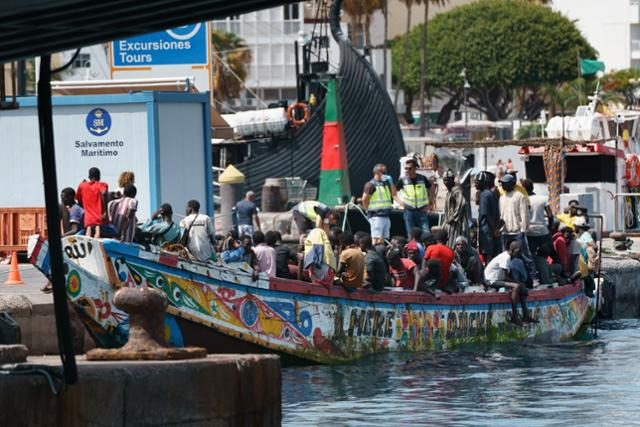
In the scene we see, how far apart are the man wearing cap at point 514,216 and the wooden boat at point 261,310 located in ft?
3.15

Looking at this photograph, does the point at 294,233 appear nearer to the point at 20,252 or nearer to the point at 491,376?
the point at 20,252

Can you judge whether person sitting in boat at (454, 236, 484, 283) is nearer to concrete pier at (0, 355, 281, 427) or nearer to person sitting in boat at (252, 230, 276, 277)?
person sitting in boat at (252, 230, 276, 277)

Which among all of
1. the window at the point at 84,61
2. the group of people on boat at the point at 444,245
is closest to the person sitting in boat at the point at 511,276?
the group of people on boat at the point at 444,245

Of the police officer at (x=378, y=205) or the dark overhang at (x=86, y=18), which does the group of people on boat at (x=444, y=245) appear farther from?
the dark overhang at (x=86, y=18)

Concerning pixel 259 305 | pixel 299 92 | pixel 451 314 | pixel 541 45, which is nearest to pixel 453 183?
pixel 451 314

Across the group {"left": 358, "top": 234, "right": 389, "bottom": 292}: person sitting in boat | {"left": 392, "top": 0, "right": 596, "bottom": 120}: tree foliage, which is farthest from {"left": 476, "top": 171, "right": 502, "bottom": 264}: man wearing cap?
{"left": 392, "top": 0, "right": 596, "bottom": 120}: tree foliage

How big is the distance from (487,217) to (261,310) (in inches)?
203

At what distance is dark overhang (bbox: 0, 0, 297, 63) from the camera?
29.6 feet

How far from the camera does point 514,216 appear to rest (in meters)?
21.8

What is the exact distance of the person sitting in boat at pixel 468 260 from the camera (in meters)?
20.8

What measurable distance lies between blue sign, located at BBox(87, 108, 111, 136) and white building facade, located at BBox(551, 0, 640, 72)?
78614 millimetres

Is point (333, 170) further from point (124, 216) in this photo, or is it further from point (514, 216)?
point (124, 216)

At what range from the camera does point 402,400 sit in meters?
15.8

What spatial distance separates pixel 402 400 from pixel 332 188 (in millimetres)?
19889
